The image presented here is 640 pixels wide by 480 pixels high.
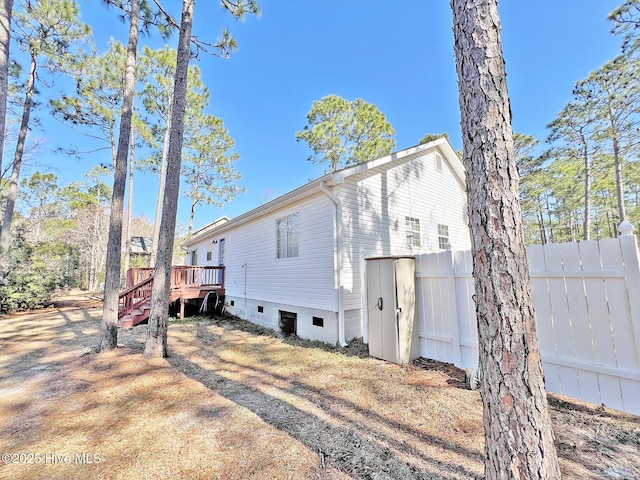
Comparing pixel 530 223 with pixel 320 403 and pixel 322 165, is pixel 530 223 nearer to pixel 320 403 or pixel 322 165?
pixel 322 165

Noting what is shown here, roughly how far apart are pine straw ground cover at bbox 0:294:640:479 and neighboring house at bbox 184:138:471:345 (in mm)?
1529

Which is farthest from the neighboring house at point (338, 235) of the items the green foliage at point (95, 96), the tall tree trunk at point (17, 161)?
the tall tree trunk at point (17, 161)

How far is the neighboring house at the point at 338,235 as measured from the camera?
6328 millimetres

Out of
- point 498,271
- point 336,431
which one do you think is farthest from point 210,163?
point 498,271

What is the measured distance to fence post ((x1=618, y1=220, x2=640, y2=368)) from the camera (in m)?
2.64

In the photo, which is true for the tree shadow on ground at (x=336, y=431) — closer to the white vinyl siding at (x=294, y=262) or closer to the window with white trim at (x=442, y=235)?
the white vinyl siding at (x=294, y=262)

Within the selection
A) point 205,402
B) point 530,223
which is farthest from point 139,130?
point 530,223

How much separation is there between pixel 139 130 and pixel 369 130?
13.1 metres

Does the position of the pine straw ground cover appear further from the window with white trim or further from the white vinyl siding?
the window with white trim

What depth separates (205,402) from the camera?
3492mm

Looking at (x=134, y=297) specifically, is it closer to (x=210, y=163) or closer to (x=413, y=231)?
(x=413, y=231)

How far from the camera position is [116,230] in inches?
230

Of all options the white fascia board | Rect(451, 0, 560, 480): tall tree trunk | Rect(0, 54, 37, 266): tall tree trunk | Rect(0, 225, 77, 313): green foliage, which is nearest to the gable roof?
the white fascia board

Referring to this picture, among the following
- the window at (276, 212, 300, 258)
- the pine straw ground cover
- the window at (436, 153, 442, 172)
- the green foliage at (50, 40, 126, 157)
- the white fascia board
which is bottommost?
the pine straw ground cover
